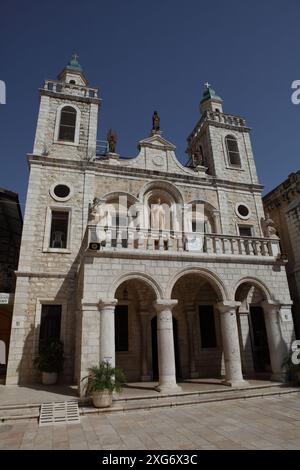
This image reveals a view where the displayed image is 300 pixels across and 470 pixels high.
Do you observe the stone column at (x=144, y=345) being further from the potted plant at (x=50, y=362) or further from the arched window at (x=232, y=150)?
the arched window at (x=232, y=150)

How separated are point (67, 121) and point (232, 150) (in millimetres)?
11032

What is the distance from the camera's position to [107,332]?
9.56 metres

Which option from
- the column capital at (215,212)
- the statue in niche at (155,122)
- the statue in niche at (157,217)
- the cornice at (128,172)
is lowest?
the statue in niche at (157,217)

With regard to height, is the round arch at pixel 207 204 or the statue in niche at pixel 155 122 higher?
the statue in niche at pixel 155 122

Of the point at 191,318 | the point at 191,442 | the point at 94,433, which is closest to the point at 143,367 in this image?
the point at 191,318

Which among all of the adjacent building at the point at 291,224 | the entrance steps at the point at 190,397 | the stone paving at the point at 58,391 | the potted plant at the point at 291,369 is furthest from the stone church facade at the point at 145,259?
the adjacent building at the point at 291,224

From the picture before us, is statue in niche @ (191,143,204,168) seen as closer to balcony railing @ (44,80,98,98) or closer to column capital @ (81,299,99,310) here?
balcony railing @ (44,80,98,98)

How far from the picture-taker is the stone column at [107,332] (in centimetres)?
928

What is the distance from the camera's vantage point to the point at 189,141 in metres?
23.2

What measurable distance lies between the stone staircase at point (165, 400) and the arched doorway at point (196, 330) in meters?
3.81

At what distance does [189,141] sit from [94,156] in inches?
384

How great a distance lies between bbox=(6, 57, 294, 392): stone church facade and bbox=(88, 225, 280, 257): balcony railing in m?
0.05

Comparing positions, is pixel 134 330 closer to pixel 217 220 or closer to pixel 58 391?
pixel 58 391
